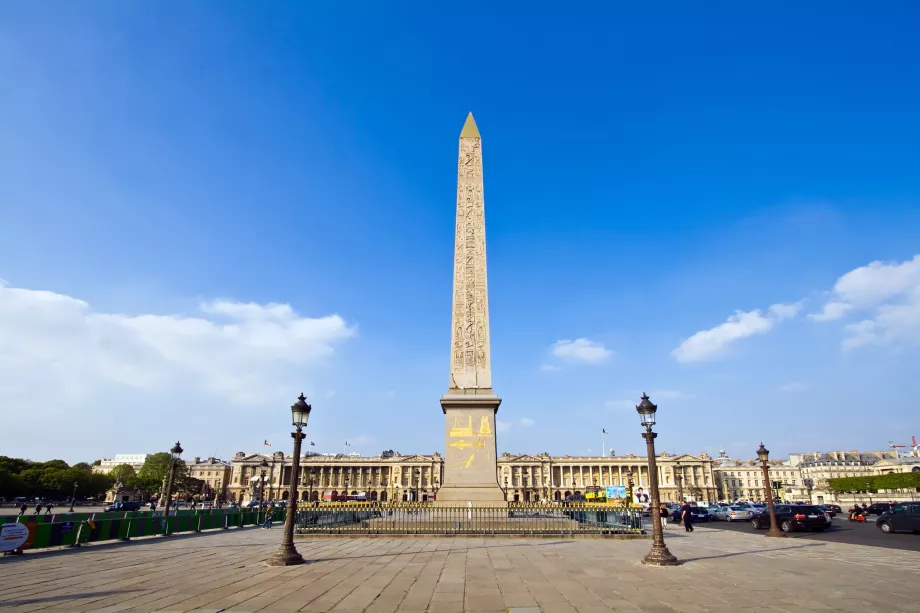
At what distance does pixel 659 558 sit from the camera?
11.2 meters

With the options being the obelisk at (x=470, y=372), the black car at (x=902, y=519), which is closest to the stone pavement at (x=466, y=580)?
the obelisk at (x=470, y=372)

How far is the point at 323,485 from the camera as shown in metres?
120

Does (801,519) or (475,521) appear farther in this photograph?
(801,519)

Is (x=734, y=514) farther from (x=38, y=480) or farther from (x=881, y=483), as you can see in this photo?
(x=38, y=480)

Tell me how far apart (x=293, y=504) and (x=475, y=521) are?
757 cm

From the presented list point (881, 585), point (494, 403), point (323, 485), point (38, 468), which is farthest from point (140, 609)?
point (323, 485)

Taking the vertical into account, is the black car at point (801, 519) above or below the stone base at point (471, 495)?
below

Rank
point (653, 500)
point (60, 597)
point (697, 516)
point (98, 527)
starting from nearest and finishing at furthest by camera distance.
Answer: point (60, 597), point (653, 500), point (98, 527), point (697, 516)

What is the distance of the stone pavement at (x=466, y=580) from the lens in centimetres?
725

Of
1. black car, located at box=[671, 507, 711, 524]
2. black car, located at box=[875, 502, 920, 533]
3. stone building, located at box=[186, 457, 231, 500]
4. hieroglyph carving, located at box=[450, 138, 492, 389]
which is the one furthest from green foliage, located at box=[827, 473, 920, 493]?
stone building, located at box=[186, 457, 231, 500]

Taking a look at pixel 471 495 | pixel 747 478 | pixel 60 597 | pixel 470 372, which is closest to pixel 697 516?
pixel 471 495

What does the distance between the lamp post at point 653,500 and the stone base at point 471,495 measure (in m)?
7.18

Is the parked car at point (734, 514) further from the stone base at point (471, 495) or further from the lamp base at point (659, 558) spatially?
the lamp base at point (659, 558)

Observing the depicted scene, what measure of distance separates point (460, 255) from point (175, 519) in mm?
16189
